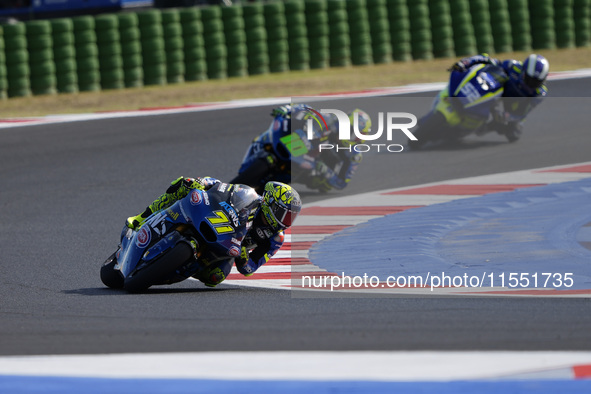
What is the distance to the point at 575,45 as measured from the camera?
19.3m

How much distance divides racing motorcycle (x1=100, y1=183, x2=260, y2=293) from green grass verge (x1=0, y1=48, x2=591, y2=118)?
883 centimetres

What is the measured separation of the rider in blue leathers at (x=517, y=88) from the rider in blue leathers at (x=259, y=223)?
6.02 m

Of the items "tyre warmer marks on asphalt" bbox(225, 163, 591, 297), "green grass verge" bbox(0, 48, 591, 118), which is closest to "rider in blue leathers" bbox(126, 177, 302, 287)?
"tyre warmer marks on asphalt" bbox(225, 163, 591, 297)

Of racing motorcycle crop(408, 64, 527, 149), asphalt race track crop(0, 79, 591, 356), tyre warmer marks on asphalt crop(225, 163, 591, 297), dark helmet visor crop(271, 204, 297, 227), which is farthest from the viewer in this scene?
racing motorcycle crop(408, 64, 527, 149)

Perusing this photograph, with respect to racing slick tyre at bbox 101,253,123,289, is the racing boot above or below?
above

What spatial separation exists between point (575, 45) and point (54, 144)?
11.3 m

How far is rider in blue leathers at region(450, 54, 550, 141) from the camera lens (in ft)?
39.2

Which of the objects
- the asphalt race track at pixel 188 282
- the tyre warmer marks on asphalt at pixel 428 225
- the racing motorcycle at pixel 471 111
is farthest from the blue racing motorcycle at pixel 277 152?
the racing motorcycle at pixel 471 111

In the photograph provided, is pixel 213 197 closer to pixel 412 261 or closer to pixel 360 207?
pixel 412 261

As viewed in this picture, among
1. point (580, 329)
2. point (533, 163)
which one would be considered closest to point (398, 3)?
point (533, 163)

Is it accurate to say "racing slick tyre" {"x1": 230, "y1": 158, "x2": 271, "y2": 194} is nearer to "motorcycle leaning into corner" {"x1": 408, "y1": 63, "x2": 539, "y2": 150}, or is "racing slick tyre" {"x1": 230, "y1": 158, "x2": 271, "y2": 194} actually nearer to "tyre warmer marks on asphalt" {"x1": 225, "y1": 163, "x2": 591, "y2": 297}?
"tyre warmer marks on asphalt" {"x1": 225, "y1": 163, "x2": 591, "y2": 297}

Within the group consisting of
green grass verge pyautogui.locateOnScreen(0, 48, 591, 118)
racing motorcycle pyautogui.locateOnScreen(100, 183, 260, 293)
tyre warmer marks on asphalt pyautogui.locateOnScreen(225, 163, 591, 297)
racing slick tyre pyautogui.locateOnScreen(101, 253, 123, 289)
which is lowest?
tyre warmer marks on asphalt pyautogui.locateOnScreen(225, 163, 591, 297)

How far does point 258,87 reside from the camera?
1700 centimetres

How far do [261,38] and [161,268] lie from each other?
1147 centimetres
